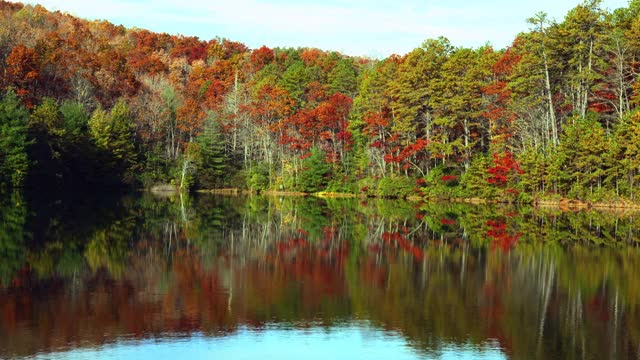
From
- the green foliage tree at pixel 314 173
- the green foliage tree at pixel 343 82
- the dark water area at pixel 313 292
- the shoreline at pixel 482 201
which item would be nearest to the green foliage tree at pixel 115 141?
the shoreline at pixel 482 201

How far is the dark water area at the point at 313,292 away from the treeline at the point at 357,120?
23.5 meters

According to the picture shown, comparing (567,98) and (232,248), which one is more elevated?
(567,98)

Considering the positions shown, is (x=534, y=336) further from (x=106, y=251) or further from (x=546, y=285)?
(x=106, y=251)

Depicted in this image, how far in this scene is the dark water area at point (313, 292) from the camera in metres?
12.0

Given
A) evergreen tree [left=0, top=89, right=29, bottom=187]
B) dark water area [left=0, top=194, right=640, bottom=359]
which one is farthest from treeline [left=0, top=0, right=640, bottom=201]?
dark water area [left=0, top=194, right=640, bottom=359]

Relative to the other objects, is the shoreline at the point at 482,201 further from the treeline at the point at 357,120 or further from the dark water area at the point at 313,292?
the dark water area at the point at 313,292

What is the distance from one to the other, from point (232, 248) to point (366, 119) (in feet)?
156

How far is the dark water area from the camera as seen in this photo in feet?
39.5

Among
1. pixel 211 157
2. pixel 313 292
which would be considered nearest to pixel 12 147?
pixel 211 157

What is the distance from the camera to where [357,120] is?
7594cm

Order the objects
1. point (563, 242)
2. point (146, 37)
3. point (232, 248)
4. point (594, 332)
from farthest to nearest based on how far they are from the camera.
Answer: point (146, 37) → point (563, 242) → point (232, 248) → point (594, 332)

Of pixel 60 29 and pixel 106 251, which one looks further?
pixel 60 29

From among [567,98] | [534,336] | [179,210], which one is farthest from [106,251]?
[567,98]

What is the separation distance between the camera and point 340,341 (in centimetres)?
1245
